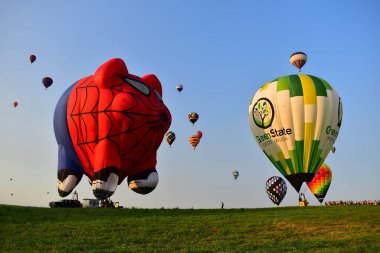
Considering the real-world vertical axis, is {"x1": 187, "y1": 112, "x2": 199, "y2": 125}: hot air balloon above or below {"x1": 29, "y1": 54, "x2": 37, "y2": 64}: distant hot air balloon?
below

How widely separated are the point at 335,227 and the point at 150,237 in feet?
20.1

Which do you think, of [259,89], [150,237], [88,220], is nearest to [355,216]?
[150,237]

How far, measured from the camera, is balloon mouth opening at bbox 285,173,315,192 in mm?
24812

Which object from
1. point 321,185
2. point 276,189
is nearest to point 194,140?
point 276,189

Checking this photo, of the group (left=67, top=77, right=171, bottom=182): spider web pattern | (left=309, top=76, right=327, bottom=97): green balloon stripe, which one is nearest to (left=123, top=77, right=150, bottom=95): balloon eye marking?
(left=67, top=77, right=171, bottom=182): spider web pattern

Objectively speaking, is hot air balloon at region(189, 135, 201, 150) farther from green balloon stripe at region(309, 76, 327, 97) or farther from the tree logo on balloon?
green balloon stripe at region(309, 76, 327, 97)

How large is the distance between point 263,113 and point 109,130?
10.6 m

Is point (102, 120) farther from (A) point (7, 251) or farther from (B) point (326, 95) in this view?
(B) point (326, 95)

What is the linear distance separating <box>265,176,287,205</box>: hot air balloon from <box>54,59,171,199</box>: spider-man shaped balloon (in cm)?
1491

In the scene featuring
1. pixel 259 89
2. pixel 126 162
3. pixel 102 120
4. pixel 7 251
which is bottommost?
pixel 7 251

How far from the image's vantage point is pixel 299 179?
24.9 meters

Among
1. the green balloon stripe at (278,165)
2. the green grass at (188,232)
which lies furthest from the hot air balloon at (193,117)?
the green grass at (188,232)

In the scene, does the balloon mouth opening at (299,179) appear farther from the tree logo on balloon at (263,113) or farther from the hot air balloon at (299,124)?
the tree logo on balloon at (263,113)

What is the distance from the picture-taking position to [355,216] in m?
16.1
